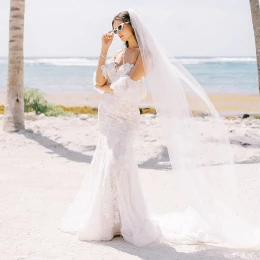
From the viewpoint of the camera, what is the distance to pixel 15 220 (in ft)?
17.0

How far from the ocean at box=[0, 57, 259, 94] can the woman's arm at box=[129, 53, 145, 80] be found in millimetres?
24568

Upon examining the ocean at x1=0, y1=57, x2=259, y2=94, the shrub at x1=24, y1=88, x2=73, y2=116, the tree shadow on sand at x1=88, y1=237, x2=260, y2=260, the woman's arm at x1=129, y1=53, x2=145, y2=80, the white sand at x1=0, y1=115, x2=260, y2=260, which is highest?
the ocean at x1=0, y1=57, x2=259, y2=94

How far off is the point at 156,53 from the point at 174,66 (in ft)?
0.80

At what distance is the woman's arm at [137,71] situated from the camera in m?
4.35

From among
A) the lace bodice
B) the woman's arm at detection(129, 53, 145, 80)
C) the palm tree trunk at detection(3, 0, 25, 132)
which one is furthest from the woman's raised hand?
the palm tree trunk at detection(3, 0, 25, 132)

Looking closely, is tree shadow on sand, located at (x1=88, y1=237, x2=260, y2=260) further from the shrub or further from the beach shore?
the beach shore

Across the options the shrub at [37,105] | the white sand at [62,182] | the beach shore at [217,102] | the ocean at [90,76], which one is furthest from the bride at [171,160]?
the ocean at [90,76]

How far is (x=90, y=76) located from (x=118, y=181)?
1334 inches

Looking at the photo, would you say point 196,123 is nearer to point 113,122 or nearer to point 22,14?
point 113,122

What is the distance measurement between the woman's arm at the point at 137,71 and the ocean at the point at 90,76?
80.6 ft

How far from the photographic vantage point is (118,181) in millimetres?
4477

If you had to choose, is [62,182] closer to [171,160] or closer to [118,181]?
[118,181]

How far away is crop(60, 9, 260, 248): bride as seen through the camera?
14.6 ft

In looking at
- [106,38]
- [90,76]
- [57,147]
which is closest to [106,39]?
[106,38]
